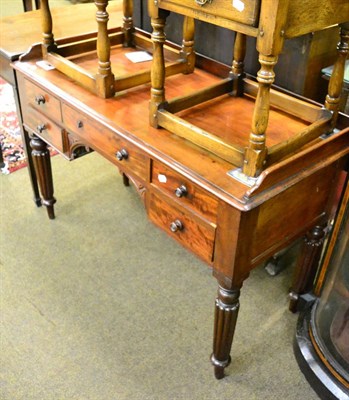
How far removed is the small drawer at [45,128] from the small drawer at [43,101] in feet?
0.12

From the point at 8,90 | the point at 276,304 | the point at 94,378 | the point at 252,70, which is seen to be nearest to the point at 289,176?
the point at 252,70

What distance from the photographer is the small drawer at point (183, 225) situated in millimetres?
1283

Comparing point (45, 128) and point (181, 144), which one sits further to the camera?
point (45, 128)

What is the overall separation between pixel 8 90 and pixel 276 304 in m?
2.38

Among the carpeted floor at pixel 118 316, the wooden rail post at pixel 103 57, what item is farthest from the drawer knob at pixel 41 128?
the carpeted floor at pixel 118 316

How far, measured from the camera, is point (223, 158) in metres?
1.25

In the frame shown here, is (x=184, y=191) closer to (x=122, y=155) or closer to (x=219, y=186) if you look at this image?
(x=219, y=186)

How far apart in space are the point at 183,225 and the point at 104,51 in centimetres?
60

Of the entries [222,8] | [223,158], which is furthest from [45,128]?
[222,8]

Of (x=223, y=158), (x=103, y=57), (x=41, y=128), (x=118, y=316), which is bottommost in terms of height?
(x=118, y=316)

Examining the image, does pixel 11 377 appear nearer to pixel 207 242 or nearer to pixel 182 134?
pixel 207 242

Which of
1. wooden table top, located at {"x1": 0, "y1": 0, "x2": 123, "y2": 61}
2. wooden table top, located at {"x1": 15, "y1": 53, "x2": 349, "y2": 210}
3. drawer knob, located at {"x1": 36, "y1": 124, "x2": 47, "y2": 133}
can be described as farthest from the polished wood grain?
wooden table top, located at {"x1": 0, "y1": 0, "x2": 123, "y2": 61}

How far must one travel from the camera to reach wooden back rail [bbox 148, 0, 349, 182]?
39.6 inches

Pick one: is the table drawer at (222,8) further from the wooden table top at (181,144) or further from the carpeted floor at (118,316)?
the carpeted floor at (118,316)
